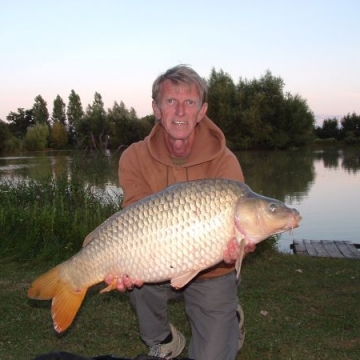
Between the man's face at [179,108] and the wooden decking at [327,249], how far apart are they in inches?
127

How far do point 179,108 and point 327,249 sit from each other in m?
3.61

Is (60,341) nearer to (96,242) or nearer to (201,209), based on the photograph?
(96,242)

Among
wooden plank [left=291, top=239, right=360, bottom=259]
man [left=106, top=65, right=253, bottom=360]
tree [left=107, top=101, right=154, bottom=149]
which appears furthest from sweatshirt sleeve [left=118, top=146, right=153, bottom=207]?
tree [left=107, top=101, right=154, bottom=149]

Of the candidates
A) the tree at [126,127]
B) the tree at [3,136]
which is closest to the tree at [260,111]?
the tree at [126,127]

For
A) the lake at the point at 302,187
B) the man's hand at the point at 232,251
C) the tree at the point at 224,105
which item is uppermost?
the tree at the point at 224,105

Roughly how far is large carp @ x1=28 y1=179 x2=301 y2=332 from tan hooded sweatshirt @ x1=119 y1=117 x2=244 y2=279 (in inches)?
17.6

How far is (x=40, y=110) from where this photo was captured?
48.5 m

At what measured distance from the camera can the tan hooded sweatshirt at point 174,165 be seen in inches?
90.0

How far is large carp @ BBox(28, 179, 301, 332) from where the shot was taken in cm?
177

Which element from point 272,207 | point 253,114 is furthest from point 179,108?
point 253,114

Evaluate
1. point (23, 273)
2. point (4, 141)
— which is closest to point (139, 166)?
point (23, 273)

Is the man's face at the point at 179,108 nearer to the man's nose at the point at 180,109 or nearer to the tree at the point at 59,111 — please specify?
the man's nose at the point at 180,109

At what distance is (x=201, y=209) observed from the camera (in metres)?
1.77

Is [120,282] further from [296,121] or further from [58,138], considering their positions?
[58,138]
